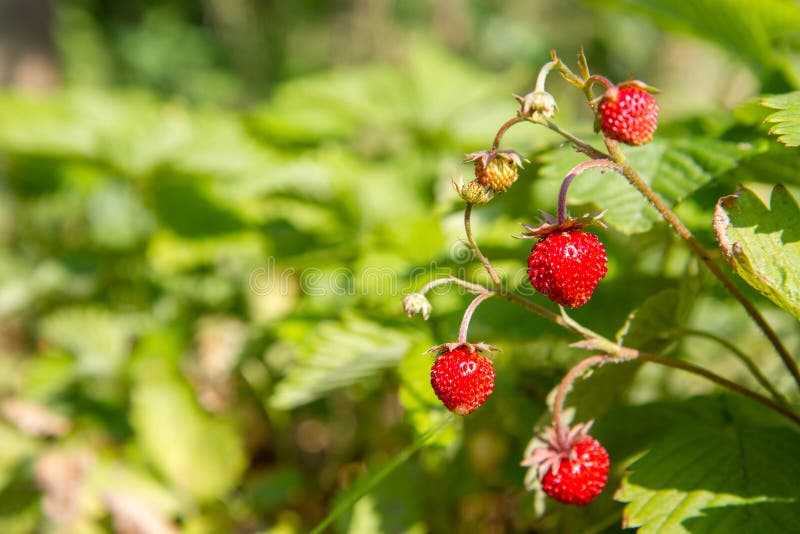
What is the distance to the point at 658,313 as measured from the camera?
0.80 m

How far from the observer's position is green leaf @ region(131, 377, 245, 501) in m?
1.41

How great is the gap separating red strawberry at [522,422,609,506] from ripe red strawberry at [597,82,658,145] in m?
0.27

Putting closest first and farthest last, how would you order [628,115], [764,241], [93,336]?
1. [628,115]
2. [764,241]
3. [93,336]

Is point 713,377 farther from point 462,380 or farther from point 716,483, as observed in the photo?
point 462,380

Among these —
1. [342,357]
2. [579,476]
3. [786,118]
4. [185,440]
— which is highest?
[786,118]

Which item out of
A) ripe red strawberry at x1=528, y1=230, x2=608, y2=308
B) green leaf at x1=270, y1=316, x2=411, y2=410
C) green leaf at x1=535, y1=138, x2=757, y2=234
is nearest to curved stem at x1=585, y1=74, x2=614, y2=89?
ripe red strawberry at x1=528, y1=230, x2=608, y2=308

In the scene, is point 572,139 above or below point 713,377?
above

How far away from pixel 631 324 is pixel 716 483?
0.19 metres

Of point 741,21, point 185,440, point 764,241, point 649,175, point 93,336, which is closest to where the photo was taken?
point 764,241

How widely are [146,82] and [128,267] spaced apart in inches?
165

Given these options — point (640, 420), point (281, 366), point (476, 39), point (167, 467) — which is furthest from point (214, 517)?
point (476, 39)

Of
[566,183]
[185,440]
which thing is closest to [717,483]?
[566,183]

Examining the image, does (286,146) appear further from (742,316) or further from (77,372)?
(742,316)

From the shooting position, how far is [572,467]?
2.17 ft
